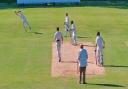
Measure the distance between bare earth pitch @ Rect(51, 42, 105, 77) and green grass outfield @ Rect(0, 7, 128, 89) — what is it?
0.44m

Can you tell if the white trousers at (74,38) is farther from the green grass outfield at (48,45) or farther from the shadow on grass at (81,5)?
the shadow on grass at (81,5)

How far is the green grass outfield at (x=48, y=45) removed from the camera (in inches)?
1031

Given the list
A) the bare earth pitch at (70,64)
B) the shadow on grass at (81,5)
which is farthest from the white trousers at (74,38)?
the shadow on grass at (81,5)

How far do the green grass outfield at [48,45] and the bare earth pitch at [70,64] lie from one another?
44 centimetres

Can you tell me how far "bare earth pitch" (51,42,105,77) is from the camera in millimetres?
28286

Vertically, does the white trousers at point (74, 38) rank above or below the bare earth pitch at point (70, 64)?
above

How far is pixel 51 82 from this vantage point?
85.8ft

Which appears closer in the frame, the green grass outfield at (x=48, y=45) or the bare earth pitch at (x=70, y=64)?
the green grass outfield at (x=48, y=45)

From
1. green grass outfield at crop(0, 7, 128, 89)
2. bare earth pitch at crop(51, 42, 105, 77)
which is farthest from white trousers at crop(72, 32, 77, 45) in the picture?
green grass outfield at crop(0, 7, 128, 89)

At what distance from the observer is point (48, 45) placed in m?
37.8

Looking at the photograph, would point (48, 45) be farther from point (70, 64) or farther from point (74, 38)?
point (70, 64)

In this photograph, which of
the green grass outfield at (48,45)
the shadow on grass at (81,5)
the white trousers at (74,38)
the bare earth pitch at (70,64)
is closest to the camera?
the green grass outfield at (48,45)

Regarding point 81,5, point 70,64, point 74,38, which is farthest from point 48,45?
point 81,5

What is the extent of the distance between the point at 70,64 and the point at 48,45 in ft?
24.8
